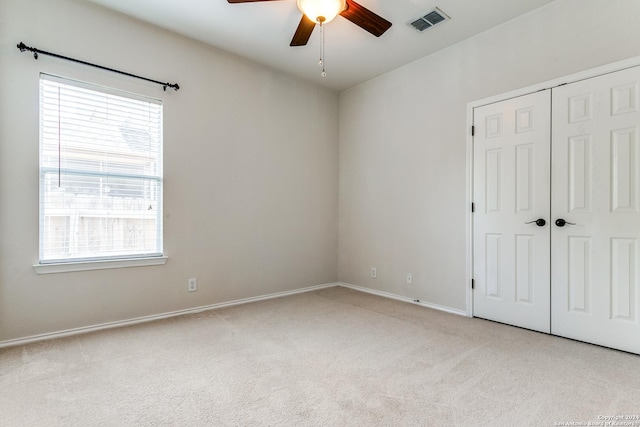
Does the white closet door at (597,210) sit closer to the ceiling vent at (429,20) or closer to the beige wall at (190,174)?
the ceiling vent at (429,20)

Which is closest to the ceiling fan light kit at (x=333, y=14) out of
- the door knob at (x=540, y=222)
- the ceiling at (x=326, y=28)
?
the ceiling at (x=326, y=28)

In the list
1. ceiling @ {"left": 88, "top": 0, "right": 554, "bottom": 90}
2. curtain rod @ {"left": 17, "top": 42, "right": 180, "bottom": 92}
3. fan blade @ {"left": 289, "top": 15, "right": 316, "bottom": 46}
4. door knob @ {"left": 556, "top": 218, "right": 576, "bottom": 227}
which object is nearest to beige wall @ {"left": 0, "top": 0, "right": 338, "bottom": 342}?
curtain rod @ {"left": 17, "top": 42, "right": 180, "bottom": 92}

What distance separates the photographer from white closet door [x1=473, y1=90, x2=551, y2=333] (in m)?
2.90

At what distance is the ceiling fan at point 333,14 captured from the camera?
2168mm

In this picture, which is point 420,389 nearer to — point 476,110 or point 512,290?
point 512,290

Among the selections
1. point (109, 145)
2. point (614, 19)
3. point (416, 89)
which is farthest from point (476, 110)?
point (109, 145)

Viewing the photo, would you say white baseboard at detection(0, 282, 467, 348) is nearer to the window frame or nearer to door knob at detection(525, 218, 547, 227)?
the window frame

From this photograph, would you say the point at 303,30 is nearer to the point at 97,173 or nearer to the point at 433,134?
the point at 433,134

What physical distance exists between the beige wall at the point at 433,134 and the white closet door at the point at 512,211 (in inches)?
7.0

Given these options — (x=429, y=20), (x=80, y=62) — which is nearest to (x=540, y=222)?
(x=429, y=20)

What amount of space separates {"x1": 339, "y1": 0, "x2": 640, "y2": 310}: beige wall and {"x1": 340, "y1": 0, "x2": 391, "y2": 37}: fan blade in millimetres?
1419

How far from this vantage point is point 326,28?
3.19 metres

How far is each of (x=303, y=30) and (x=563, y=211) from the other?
2680mm

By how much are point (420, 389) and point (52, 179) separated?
10.8ft
